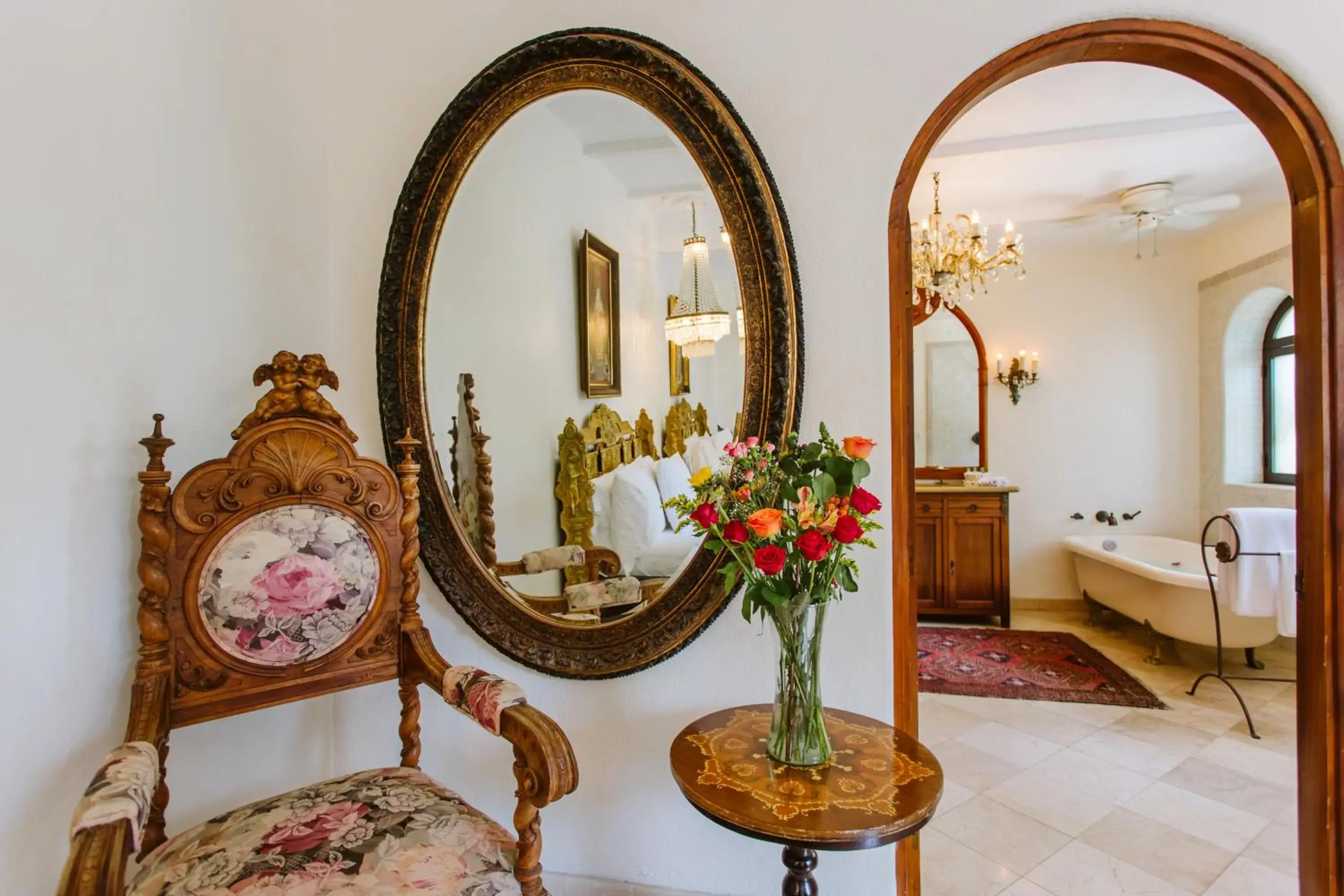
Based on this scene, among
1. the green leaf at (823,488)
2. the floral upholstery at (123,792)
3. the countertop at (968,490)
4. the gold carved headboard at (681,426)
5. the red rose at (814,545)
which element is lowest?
the floral upholstery at (123,792)

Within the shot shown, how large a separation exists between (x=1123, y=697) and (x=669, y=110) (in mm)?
3465

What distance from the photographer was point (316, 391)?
1396 mm

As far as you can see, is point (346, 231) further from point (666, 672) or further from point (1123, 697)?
point (1123, 697)

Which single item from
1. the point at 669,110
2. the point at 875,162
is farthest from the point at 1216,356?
the point at 669,110

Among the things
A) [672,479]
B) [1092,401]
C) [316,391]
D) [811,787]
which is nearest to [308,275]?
[316,391]

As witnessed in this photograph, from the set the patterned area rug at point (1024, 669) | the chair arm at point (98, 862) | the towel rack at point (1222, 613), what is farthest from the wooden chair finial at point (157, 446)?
the towel rack at point (1222, 613)

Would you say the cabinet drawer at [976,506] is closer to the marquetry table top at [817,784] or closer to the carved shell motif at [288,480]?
the marquetry table top at [817,784]

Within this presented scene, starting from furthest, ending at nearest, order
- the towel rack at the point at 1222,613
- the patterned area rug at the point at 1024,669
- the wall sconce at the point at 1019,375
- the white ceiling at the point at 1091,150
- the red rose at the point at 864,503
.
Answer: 1. the wall sconce at the point at 1019,375
2. the patterned area rug at the point at 1024,669
3. the towel rack at the point at 1222,613
4. the white ceiling at the point at 1091,150
5. the red rose at the point at 864,503

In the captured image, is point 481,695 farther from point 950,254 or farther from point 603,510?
point 950,254

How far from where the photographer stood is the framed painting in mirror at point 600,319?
157 centimetres

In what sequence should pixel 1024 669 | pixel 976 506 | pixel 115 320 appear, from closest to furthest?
1. pixel 115 320
2. pixel 1024 669
3. pixel 976 506

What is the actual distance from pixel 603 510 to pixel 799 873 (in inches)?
34.1

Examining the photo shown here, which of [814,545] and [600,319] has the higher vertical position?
[600,319]

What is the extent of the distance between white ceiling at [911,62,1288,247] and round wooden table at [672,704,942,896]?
7.63ft
